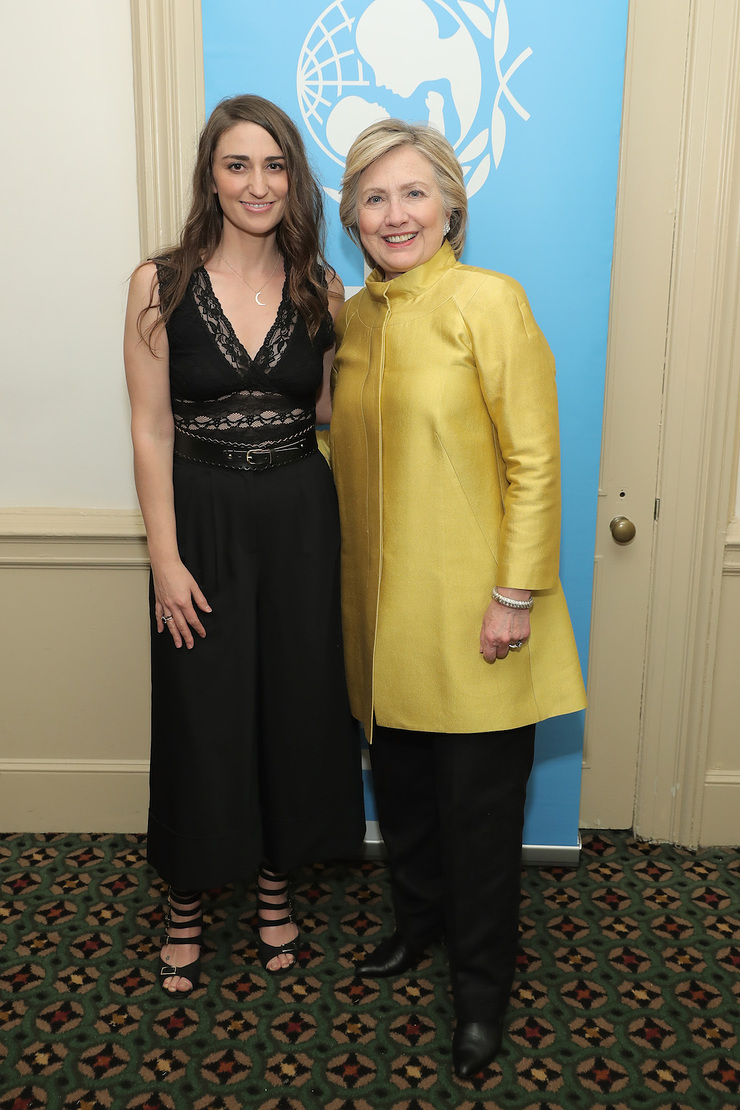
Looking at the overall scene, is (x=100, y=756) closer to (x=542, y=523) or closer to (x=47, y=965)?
(x=47, y=965)

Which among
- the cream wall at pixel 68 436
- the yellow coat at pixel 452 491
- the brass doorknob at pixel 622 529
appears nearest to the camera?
the yellow coat at pixel 452 491

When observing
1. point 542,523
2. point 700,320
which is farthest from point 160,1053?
point 700,320

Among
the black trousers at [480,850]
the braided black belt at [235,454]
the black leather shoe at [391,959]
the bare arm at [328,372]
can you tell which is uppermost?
the bare arm at [328,372]

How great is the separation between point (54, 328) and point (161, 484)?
0.86 m

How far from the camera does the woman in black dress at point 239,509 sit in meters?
1.81

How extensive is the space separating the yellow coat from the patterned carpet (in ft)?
2.31

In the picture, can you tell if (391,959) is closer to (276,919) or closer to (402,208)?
(276,919)

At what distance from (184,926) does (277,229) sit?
160 centimetres

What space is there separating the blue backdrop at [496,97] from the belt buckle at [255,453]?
28.0 inches

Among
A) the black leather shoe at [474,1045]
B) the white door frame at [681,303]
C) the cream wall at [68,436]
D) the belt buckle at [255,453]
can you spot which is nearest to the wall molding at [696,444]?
the white door frame at [681,303]

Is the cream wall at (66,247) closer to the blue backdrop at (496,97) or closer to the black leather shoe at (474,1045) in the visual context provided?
the blue backdrop at (496,97)

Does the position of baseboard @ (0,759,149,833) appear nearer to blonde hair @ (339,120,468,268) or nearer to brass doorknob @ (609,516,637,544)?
brass doorknob @ (609,516,637,544)

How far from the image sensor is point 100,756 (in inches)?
106

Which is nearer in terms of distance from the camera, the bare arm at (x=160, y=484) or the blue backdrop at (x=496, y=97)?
the bare arm at (x=160, y=484)
